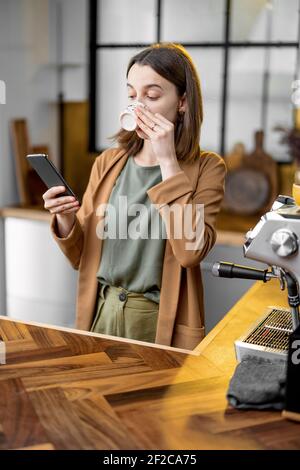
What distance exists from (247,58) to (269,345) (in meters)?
2.41

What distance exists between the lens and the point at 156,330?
1.74m

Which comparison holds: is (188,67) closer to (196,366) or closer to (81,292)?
(81,292)

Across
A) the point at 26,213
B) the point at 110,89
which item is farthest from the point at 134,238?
the point at 110,89

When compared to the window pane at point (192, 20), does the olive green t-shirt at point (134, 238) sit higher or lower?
lower

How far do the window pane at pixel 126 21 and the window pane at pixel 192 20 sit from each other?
88 mm

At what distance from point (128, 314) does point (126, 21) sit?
7.77 feet

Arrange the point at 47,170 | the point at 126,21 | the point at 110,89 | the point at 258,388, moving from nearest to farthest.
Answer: the point at 258,388 < the point at 47,170 < the point at 126,21 < the point at 110,89

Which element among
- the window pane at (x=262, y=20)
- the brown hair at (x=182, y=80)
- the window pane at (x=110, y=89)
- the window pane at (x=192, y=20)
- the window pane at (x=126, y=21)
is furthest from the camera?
the window pane at (x=110, y=89)

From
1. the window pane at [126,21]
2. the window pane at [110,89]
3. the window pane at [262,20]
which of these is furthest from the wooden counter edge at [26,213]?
the window pane at [262,20]

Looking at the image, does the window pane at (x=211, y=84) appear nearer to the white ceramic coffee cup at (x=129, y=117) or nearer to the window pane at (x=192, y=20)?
the window pane at (x=192, y=20)

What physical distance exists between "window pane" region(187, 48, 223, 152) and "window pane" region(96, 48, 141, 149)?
437 mm

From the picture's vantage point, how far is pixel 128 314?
5.68 ft

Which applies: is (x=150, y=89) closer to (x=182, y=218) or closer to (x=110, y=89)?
(x=182, y=218)

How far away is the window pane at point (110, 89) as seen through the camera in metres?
3.65
